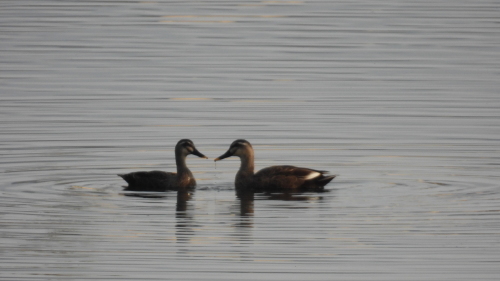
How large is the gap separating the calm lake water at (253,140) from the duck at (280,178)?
251 millimetres

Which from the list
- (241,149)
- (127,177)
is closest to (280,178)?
(241,149)

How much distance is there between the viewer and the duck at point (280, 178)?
16.6 meters

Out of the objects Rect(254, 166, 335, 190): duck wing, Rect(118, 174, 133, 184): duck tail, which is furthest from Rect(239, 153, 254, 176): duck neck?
Rect(118, 174, 133, 184): duck tail

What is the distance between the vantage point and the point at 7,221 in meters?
14.2

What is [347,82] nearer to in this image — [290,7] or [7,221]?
[7,221]

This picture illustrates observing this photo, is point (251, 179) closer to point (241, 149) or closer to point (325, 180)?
point (241, 149)

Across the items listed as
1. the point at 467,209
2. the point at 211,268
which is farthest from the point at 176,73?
the point at 211,268

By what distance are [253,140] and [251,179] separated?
305 centimetres

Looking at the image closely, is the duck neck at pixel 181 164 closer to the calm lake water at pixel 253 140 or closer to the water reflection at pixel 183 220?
the calm lake water at pixel 253 140

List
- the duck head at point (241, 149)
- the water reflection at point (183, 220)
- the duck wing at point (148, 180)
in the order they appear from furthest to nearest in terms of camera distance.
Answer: the duck head at point (241, 149)
the duck wing at point (148, 180)
the water reflection at point (183, 220)

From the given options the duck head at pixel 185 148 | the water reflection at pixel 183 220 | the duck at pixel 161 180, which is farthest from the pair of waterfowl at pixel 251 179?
the water reflection at pixel 183 220

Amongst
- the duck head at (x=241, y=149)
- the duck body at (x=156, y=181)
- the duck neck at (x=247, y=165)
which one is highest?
the duck head at (x=241, y=149)

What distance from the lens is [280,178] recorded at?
16750 millimetres

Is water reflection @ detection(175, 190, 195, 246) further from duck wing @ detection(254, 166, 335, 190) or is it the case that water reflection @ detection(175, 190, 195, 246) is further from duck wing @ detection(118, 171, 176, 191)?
duck wing @ detection(254, 166, 335, 190)
